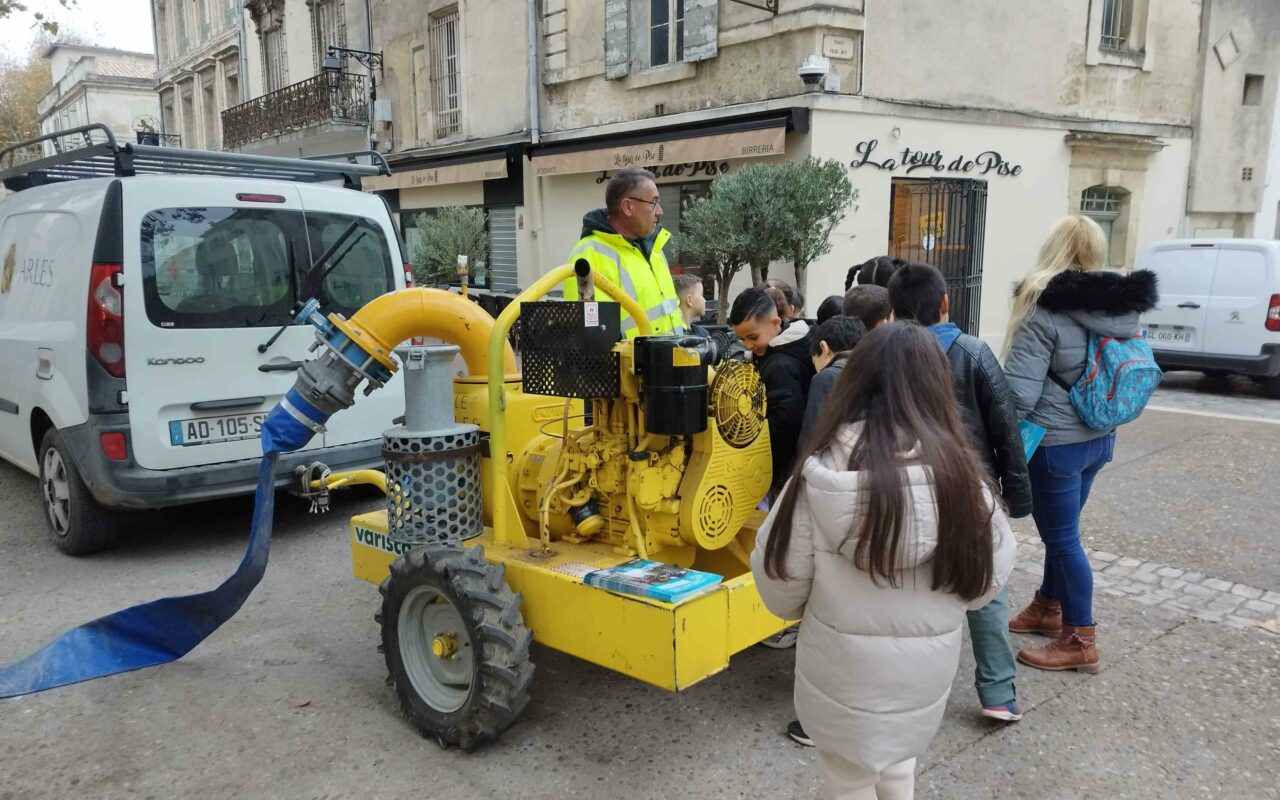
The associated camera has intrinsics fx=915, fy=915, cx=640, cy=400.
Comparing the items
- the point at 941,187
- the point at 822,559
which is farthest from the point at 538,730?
the point at 941,187

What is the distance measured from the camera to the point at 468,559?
9.98 feet

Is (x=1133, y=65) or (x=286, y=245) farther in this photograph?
(x=1133, y=65)

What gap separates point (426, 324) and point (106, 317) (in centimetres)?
234

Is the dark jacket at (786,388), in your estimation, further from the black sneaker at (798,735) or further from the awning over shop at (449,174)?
the awning over shop at (449,174)

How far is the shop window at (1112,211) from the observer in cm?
1530

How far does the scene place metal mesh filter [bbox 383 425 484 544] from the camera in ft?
10.6

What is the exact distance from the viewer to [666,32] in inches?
521

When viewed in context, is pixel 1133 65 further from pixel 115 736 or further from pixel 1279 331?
pixel 115 736

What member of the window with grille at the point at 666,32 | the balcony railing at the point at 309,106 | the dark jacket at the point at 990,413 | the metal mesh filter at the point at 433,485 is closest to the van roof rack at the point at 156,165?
the metal mesh filter at the point at 433,485

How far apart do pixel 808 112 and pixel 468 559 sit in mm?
9352

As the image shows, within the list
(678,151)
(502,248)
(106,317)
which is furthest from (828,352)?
(502,248)

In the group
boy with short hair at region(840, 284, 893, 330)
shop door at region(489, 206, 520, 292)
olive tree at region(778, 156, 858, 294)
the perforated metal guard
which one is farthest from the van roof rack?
shop door at region(489, 206, 520, 292)

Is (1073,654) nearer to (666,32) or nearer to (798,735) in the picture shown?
(798,735)

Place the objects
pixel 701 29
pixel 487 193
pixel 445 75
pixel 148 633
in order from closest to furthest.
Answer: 1. pixel 148 633
2. pixel 701 29
3. pixel 487 193
4. pixel 445 75
